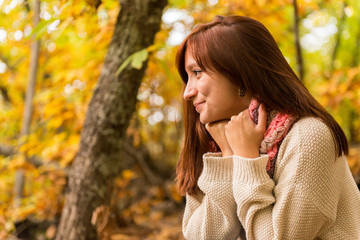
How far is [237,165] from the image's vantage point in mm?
1558

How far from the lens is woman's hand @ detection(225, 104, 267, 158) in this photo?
1.55 metres

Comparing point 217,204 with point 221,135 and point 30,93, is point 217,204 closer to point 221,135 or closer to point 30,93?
point 221,135

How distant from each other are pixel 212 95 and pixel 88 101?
229cm

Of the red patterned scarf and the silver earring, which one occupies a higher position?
the silver earring

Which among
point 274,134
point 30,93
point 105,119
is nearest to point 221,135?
point 274,134

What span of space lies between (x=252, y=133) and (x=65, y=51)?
174 inches

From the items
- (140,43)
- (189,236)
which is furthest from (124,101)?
(189,236)

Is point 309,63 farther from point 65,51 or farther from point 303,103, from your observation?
point 303,103

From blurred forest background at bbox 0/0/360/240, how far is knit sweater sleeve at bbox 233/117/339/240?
84 centimetres

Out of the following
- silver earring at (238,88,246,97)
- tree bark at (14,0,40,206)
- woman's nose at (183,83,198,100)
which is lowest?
silver earring at (238,88,246,97)

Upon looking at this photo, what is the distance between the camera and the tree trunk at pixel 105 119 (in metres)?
2.65

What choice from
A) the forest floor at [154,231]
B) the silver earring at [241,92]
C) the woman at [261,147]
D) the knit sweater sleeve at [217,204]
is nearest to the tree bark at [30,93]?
the forest floor at [154,231]

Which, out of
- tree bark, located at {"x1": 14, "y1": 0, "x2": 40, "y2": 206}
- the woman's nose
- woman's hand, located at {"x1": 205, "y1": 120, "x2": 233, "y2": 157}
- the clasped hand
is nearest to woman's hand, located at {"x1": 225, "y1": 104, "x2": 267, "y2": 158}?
the clasped hand

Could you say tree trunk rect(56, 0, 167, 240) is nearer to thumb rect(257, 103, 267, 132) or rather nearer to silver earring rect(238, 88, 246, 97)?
silver earring rect(238, 88, 246, 97)
